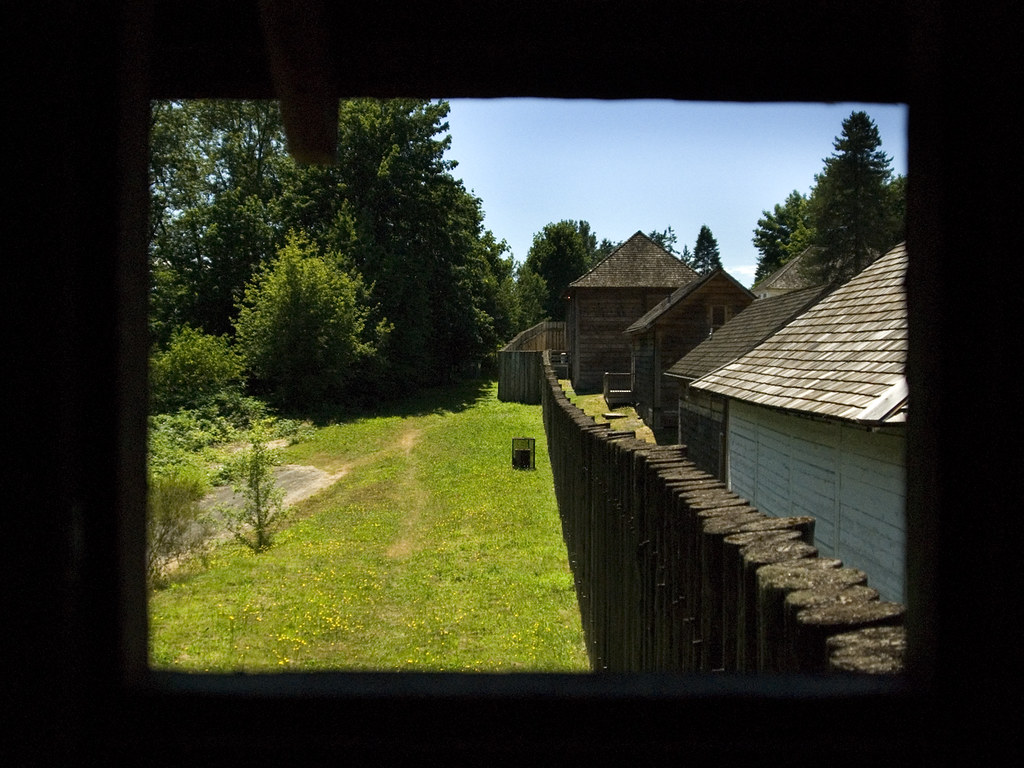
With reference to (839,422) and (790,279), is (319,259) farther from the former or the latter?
(790,279)

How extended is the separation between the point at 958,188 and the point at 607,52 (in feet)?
2.38

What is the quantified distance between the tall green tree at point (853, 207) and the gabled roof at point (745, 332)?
2999cm

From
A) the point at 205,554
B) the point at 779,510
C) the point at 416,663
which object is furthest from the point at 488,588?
the point at 205,554

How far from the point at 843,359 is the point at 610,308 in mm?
24615

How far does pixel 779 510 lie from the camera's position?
377 inches

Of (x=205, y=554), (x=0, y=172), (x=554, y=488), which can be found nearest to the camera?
(x=0, y=172)

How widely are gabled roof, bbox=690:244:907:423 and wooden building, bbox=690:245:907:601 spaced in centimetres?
2

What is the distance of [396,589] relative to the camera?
28.5 ft

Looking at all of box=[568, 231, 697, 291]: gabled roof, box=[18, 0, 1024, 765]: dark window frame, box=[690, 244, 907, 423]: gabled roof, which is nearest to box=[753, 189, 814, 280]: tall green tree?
box=[568, 231, 697, 291]: gabled roof

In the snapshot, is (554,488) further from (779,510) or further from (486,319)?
(486,319)

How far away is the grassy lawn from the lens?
6.68 m

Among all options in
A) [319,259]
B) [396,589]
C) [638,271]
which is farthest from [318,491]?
[638,271]

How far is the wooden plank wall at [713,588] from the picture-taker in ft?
5.12

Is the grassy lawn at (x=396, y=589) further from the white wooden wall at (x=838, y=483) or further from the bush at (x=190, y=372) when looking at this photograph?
the bush at (x=190, y=372)
